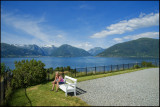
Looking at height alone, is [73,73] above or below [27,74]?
below

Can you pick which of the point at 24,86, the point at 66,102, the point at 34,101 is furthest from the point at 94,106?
the point at 24,86

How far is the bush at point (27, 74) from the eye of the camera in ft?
28.6

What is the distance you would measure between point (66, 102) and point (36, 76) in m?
5.05

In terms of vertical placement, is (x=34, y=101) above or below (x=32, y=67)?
below

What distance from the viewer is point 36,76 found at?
32.1 ft

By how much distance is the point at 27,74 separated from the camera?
9312 mm

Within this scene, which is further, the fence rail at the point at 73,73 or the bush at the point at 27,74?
the bush at the point at 27,74

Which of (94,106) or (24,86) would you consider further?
(24,86)

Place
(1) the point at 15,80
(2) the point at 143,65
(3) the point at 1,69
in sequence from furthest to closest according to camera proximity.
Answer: (2) the point at 143,65 < (3) the point at 1,69 < (1) the point at 15,80

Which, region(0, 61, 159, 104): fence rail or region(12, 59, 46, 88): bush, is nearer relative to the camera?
region(0, 61, 159, 104): fence rail

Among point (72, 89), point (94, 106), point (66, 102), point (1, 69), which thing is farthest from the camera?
point (1, 69)

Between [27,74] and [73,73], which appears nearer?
[27,74]

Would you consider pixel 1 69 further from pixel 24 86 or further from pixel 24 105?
pixel 24 105

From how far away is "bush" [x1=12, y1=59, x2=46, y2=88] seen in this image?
872 cm
